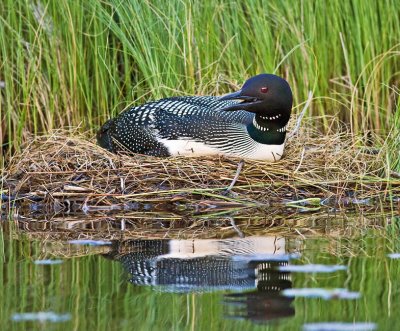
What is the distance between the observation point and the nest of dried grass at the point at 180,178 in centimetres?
599

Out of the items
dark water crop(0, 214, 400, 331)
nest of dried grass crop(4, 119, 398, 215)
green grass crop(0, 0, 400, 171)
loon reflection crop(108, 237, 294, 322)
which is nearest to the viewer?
dark water crop(0, 214, 400, 331)

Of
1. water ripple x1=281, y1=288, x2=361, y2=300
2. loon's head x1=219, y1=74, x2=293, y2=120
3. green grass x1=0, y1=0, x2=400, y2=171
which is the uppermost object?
green grass x1=0, y1=0, x2=400, y2=171

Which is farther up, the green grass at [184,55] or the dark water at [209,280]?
the green grass at [184,55]

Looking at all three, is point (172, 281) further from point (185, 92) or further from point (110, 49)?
point (110, 49)

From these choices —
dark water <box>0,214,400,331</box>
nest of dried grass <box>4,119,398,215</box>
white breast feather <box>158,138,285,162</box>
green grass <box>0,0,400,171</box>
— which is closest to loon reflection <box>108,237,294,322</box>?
dark water <box>0,214,400,331</box>

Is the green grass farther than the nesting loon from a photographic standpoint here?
Yes

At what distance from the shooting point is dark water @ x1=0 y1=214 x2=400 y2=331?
344 centimetres

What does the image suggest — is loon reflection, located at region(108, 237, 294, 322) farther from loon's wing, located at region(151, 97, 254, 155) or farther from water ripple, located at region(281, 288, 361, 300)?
loon's wing, located at region(151, 97, 254, 155)

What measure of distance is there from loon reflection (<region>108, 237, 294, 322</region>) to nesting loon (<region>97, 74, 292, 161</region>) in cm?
155

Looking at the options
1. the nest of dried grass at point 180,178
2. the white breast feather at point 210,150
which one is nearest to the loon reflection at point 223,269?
the nest of dried grass at point 180,178

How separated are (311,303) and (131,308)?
668 millimetres

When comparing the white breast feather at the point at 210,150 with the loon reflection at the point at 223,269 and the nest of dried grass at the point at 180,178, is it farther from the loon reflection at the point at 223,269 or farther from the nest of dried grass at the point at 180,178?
the loon reflection at the point at 223,269

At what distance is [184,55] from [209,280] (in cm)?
332

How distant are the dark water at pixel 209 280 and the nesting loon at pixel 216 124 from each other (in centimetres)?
120
